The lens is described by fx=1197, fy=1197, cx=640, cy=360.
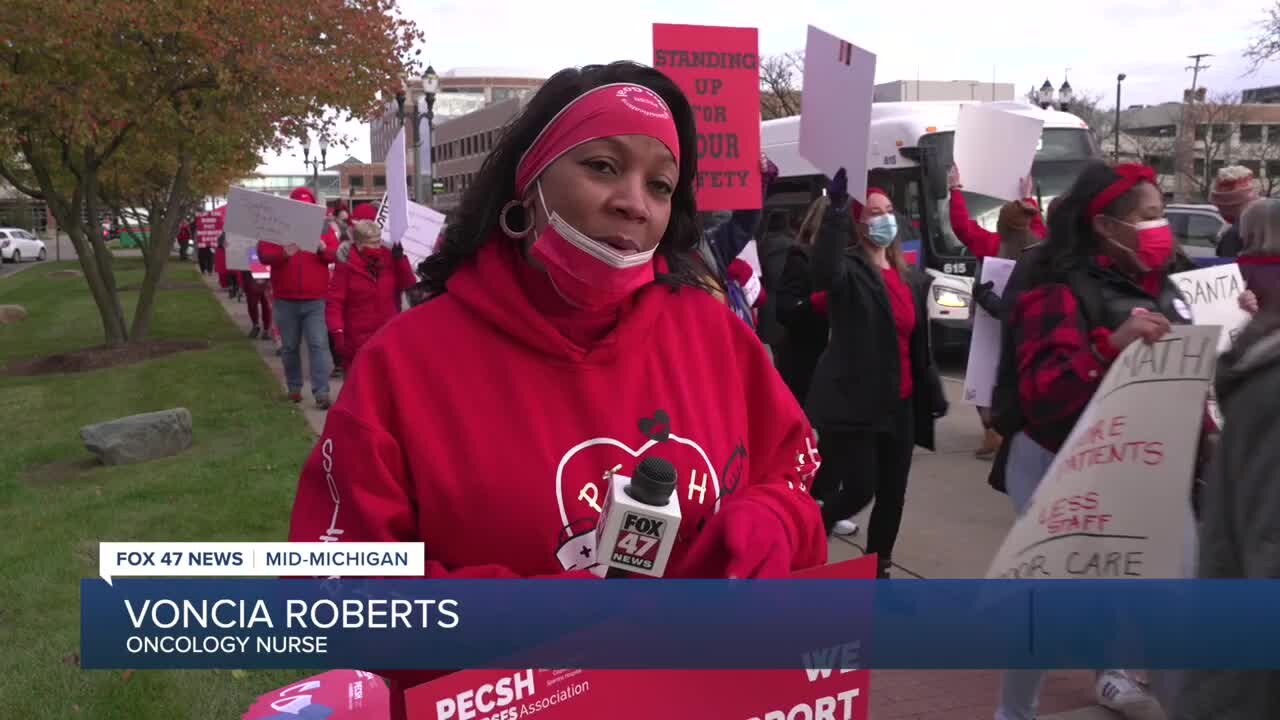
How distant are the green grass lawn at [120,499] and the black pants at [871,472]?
252 centimetres

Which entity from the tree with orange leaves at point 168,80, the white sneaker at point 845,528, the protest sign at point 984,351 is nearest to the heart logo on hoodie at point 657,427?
the protest sign at point 984,351

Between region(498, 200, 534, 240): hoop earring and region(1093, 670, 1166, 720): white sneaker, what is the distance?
3346 mm

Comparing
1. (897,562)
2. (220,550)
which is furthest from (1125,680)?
(220,550)

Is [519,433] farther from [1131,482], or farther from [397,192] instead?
[397,192]

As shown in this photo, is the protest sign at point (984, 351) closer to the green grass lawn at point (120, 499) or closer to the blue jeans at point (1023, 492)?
the blue jeans at point (1023, 492)

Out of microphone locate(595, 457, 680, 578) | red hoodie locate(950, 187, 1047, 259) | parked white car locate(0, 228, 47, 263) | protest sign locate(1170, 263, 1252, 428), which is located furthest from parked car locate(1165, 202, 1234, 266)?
parked white car locate(0, 228, 47, 263)

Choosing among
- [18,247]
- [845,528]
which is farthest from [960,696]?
[18,247]

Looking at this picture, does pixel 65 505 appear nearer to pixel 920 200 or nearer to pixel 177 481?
pixel 177 481

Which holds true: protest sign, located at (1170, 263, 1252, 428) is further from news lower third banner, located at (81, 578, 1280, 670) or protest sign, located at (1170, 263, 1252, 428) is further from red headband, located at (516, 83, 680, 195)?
red headband, located at (516, 83, 680, 195)

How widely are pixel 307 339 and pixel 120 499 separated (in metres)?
3.95

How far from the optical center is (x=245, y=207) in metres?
11.5

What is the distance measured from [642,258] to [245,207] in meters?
10.2

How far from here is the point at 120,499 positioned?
7.84 meters

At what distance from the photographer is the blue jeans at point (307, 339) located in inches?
454
